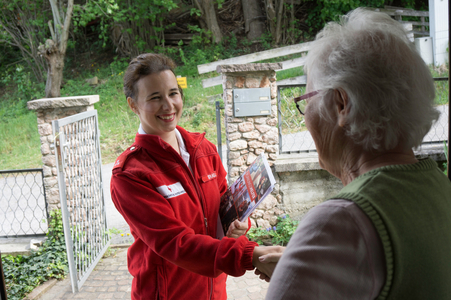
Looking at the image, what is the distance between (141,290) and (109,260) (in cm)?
363

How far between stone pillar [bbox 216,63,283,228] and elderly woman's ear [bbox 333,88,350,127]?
3636mm

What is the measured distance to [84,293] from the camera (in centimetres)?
416

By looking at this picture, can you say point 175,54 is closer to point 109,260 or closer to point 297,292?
point 109,260

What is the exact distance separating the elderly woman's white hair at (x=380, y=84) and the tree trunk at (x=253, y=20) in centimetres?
1405

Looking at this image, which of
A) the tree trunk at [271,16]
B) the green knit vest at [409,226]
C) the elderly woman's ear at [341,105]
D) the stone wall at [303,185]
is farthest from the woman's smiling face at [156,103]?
the tree trunk at [271,16]

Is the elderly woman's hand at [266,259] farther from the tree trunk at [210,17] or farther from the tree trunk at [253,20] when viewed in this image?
the tree trunk at [253,20]

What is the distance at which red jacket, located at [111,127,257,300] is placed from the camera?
4.77 feet

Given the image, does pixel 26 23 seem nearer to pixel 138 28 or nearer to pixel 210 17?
pixel 138 28

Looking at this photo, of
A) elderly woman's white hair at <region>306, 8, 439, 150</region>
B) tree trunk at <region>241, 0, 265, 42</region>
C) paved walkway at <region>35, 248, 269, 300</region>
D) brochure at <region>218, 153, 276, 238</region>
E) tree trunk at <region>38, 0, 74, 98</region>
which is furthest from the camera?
tree trunk at <region>241, 0, 265, 42</region>

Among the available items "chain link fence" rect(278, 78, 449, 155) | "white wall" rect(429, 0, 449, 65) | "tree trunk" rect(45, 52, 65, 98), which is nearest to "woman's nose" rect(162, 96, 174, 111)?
"chain link fence" rect(278, 78, 449, 155)

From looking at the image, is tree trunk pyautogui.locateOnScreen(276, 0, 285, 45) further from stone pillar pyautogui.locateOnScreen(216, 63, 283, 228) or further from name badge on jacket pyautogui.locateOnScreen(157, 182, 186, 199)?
name badge on jacket pyautogui.locateOnScreen(157, 182, 186, 199)

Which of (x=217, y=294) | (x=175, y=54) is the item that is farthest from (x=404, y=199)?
(x=175, y=54)

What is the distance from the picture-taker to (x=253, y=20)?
1470 cm

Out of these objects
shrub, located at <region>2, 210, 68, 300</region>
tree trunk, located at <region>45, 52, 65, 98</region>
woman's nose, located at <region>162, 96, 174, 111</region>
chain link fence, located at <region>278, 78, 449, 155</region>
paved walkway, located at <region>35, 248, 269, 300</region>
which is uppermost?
tree trunk, located at <region>45, 52, 65, 98</region>
